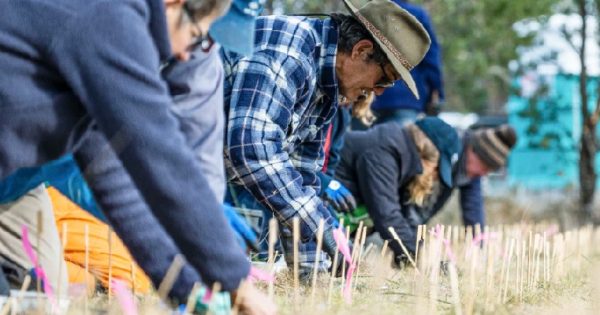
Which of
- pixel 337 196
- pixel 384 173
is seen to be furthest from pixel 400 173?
pixel 337 196

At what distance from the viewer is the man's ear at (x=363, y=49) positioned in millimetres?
4176

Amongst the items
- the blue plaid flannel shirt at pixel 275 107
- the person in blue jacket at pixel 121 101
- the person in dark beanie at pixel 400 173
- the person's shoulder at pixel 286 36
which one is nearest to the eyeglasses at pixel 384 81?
the blue plaid flannel shirt at pixel 275 107

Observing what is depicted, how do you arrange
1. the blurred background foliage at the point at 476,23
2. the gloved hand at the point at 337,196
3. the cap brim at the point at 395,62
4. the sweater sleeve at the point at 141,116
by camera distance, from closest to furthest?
the sweater sleeve at the point at 141,116 → the cap brim at the point at 395,62 → the gloved hand at the point at 337,196 → the blurred background foliage at the point at 476,23

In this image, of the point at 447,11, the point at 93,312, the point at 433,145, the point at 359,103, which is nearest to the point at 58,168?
the point at 93,312

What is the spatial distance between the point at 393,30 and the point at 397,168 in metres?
1.66

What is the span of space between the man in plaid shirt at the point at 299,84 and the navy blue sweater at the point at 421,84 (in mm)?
2492

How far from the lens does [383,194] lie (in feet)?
18.3

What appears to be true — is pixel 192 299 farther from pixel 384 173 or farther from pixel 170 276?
pixel 384 173

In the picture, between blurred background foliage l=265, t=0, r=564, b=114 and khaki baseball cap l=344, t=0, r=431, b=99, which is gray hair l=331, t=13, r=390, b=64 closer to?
khaki baseball cap l=344, t=0, r=431, b=99

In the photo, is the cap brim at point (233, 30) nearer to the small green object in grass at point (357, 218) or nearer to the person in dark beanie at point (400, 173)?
the person in dark beanie at point (400, 173)

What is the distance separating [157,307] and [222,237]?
494 millimetres

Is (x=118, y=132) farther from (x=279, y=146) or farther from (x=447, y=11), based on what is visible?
(x=447, y=11)

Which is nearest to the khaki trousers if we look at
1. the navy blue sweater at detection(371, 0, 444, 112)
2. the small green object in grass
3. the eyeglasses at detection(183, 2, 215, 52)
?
the eyeglasses at detection(183, 2, 215, 52)

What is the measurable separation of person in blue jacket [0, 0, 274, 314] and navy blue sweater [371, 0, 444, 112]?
448 cm
